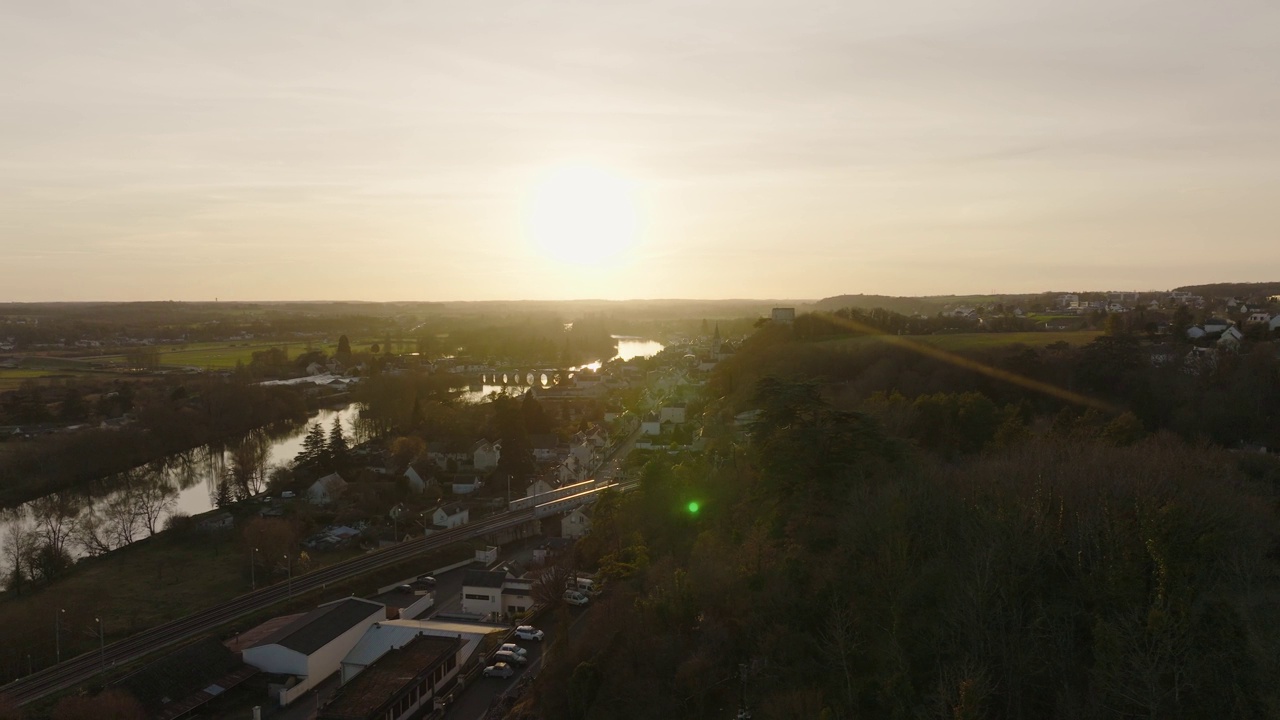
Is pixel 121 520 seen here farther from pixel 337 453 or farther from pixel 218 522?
pixel 337 453

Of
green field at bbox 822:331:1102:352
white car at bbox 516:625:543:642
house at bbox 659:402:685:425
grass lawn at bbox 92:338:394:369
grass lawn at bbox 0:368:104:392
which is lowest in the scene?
white car at bbox 516:625:543:642

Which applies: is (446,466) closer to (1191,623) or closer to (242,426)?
(242,426)

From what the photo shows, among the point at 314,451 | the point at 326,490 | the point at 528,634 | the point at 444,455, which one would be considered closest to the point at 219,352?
the point at 444,455

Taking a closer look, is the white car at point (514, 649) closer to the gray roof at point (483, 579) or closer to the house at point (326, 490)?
the gray roof at point (483, 579)

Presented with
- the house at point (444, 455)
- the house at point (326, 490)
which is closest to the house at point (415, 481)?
the house at point (326, 490)

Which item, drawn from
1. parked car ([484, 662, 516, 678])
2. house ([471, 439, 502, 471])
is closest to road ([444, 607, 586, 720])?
parked car ([484, 662, 516, 678])

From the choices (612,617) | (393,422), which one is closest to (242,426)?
(393,422)

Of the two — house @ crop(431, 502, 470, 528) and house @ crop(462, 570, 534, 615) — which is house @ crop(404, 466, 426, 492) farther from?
house @ crop(462, 570, 534, 615)
